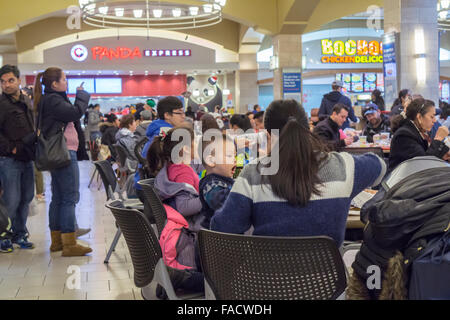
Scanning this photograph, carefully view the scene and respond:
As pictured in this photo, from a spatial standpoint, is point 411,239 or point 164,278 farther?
point 164,278

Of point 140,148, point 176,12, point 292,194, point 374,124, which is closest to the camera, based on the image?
point 292,194

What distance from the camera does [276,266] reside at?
76.0 inches

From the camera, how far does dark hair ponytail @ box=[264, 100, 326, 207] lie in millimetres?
2105

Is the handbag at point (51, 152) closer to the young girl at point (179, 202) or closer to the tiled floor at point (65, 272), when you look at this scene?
the tiled floor at point (65, 272)

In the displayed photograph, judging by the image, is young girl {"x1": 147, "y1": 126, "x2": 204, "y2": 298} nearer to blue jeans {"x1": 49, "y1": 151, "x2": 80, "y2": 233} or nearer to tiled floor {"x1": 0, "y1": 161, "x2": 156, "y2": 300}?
tiled floor {"x1": 0, "y1": 161, "x2": 156, "y2": 300}

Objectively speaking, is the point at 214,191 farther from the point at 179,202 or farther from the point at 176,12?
the point at 176,12

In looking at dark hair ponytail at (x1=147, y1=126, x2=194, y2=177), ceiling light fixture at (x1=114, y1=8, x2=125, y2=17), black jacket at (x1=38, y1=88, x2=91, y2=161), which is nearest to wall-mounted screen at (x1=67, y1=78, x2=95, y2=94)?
ceiling light fixture at (x1=114, y1=8, x2=125, y2=17)

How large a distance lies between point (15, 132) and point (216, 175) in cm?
338

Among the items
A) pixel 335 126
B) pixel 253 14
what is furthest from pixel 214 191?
pixel 253 14

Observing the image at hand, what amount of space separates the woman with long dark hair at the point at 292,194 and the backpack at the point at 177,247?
71 cm

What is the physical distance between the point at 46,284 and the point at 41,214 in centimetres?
334

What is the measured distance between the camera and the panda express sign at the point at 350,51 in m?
22.6

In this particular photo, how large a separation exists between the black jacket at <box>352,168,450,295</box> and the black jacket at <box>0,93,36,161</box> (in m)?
3.97
